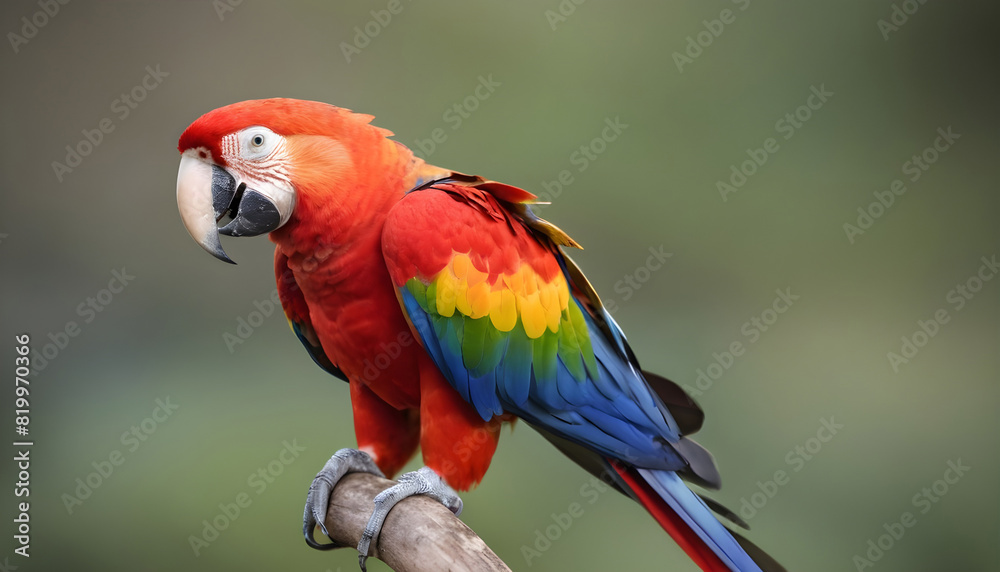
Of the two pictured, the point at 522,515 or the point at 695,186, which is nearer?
the point at 522,515

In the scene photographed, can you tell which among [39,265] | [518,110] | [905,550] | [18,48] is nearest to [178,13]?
[18,48]

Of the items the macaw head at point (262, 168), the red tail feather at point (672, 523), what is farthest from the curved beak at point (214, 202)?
the red tail feather at point (672, 523)

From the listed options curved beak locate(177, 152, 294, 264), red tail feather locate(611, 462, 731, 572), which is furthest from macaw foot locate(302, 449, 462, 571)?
curved beak locate(177, 152, 294, 264)

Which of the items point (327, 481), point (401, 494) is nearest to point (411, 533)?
point (401, 494)

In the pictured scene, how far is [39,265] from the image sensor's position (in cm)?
282

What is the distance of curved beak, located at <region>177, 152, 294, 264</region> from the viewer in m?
1.25

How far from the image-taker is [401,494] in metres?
1.28

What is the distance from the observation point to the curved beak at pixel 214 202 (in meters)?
1.25

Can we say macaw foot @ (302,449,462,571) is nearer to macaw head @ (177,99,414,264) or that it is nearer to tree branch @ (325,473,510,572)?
tree branch @ (325,473,510,572)

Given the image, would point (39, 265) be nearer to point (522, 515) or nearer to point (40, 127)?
point (40, 127)

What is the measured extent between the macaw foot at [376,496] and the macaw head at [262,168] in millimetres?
475

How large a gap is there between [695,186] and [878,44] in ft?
3.20

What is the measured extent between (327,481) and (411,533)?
0.93ft

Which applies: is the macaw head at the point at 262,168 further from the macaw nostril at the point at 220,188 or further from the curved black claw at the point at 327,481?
the curved black claw at the point at 327,481
